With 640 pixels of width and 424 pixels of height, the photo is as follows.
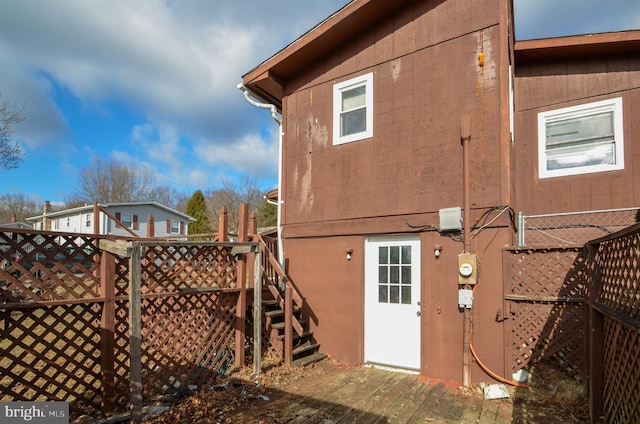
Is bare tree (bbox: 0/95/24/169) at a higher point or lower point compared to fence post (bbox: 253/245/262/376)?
higher

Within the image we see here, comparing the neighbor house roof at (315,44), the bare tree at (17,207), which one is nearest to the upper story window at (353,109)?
Answer: the neighbor house roof at (315,44)

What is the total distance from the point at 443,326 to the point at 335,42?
17.3ft

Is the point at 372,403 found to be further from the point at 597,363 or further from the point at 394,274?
the point at 597,363

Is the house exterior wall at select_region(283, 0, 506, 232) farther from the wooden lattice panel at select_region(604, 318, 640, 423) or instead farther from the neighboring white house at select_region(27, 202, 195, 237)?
the neighboring white house at select_region(27, 202, 195, 237)

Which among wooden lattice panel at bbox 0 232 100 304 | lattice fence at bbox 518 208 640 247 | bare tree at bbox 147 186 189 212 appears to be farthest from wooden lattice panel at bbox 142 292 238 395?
bare tree at bbox 147 186 189 212

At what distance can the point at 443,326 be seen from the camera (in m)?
5.10

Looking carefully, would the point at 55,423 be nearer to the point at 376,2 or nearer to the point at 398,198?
the point at 398,198

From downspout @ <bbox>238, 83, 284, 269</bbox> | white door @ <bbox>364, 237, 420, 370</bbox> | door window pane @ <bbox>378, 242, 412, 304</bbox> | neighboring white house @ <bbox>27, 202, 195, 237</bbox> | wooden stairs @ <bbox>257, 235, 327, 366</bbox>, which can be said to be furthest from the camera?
neighboring white house @ <bbox>27, 202, 195, 237</bbox>

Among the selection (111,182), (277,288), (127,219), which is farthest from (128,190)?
(277,288)

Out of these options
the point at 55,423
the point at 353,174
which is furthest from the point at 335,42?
the point at 55,423

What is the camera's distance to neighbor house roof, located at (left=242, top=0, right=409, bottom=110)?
600cm

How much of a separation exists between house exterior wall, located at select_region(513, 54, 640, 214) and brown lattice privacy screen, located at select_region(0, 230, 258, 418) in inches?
217

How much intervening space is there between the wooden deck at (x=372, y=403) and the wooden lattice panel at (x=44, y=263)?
2.30 m

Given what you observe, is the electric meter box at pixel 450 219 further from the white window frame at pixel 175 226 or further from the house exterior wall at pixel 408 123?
the white window frame at pixel 175 226
